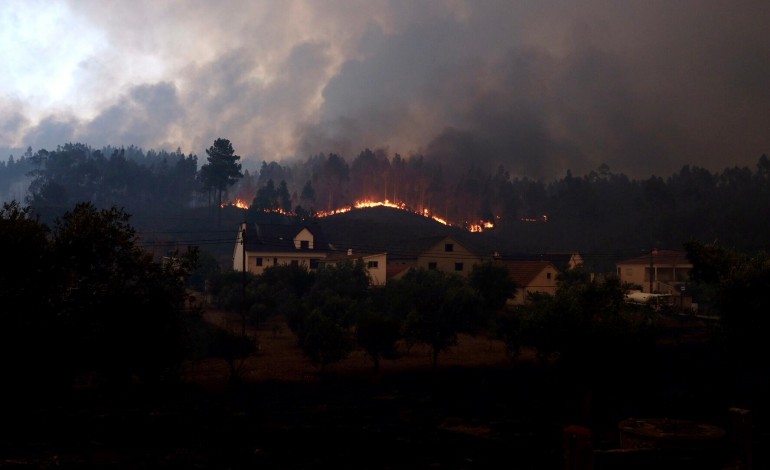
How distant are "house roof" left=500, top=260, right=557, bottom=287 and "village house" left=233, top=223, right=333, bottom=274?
3298cm

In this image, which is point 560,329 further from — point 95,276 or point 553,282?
point 553,282

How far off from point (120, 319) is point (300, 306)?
4106 cm

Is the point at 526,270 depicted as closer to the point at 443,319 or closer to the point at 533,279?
the point at 533,279

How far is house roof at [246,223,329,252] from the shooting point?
101 m

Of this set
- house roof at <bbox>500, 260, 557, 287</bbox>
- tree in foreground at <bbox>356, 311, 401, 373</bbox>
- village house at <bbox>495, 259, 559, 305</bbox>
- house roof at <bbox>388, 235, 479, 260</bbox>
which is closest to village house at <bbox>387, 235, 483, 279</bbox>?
house roof at <bbox>388, 235, 479, 260</bbox>

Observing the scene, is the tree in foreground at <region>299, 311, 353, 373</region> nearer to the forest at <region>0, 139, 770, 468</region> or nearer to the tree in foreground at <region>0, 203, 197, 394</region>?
the forest at <region>0, 139, 770, 468</region>

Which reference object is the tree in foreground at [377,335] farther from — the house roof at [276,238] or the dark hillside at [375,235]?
the dark hillside at [375,235]

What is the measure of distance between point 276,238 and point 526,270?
147ft

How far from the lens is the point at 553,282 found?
89.4m

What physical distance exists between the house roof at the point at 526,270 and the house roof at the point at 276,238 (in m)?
35.0

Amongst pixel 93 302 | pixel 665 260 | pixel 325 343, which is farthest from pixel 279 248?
pixel 93 302

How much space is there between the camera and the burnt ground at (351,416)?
26406mm

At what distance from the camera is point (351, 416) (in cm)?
3603

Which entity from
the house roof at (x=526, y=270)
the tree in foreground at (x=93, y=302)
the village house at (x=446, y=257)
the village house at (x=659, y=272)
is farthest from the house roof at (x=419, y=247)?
the tree in foreground at (x=93, y=302)
